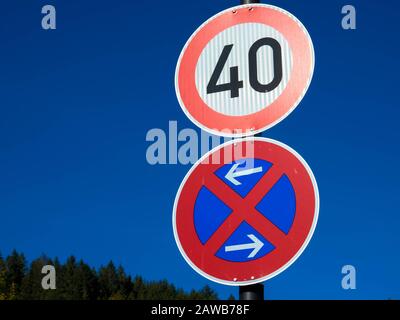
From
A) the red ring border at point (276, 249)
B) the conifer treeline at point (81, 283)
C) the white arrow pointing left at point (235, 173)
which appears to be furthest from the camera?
the conifer treeline at point (81, 283)

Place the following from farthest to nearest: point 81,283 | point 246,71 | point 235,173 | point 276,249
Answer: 1. point 81,283
2. point 246,71
3. point 235,173
4. point 276,249

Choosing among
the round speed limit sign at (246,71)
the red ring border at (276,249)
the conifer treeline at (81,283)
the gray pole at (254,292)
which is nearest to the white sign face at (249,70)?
the round speed limit sign at (246,71)

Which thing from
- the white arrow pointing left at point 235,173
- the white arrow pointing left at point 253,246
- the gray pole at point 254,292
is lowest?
the gray pole at point 254,292

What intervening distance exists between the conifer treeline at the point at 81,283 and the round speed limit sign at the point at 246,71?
7658cm

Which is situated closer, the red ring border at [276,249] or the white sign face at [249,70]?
the red ring border at [276,249]

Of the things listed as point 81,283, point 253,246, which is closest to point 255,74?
point 253,246

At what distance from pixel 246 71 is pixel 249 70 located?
0.01m

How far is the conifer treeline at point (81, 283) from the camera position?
268ft

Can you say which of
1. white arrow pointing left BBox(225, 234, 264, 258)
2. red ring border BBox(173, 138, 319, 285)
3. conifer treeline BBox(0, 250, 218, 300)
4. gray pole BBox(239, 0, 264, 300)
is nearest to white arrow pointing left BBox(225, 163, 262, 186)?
red ring border BBox(173, 138, 319, 285)

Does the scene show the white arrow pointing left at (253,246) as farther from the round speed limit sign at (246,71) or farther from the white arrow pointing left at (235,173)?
the round speed limit sign at (246,71)

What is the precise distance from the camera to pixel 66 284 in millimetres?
93375

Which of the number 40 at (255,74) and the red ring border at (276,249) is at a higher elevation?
the number 40 at (255,74)

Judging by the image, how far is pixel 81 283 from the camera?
92.9 m

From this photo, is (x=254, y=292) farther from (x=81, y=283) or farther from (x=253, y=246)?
(x=81, y=283)
